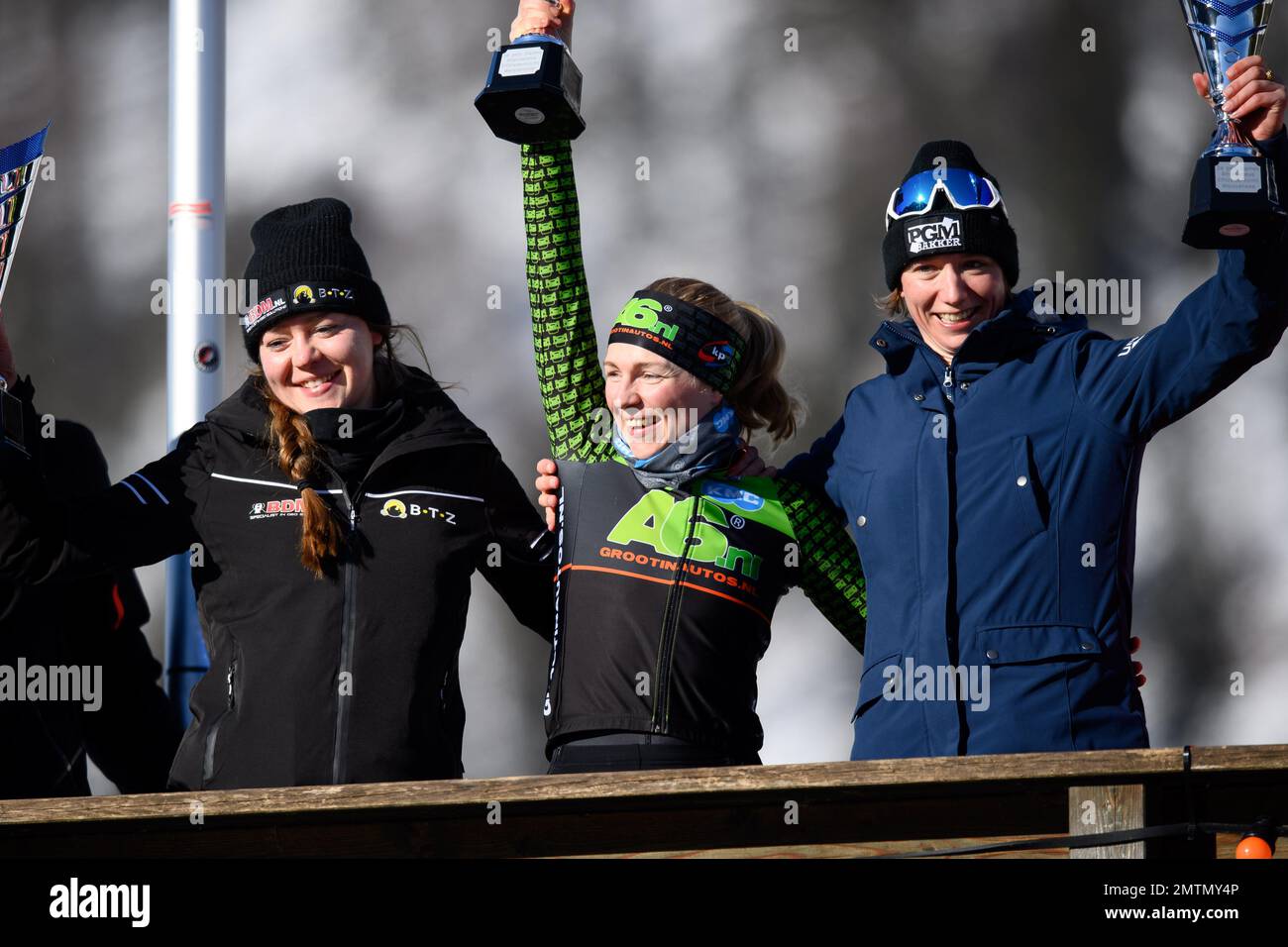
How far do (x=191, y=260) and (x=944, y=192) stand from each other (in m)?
1.69

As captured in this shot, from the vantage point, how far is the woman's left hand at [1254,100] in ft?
8.73

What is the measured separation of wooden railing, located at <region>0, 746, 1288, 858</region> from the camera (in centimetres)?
A: 242

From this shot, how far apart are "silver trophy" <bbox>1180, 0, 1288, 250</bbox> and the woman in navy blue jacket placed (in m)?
0.04

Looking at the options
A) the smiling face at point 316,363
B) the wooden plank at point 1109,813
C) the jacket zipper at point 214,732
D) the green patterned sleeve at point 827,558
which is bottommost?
the wooden plank at point 1109,813

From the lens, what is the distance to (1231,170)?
262 centimetres

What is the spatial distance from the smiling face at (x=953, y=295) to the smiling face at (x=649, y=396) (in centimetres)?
46

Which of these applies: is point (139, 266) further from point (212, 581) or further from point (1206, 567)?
point (1206, 567)

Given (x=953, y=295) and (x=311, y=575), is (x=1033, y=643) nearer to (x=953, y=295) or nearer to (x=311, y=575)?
(x=953, y=295)

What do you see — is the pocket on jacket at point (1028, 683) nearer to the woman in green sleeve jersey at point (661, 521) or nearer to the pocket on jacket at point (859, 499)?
the pocket on jacket at point (859, 499)

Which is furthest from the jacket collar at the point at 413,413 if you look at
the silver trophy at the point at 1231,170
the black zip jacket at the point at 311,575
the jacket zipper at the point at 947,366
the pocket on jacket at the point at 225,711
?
the silver trophy at the point at 1231,170

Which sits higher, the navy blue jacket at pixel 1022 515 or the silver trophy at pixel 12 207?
the silver trophy at pixel 12 207

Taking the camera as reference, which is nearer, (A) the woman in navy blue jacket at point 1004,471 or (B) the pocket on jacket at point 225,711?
(A) the woman in navy blue jacket at point 1004,471

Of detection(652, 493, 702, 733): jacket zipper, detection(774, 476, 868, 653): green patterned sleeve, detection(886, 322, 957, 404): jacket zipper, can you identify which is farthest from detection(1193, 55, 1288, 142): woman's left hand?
detection(652, 493, 702, 733): jacket zipper
